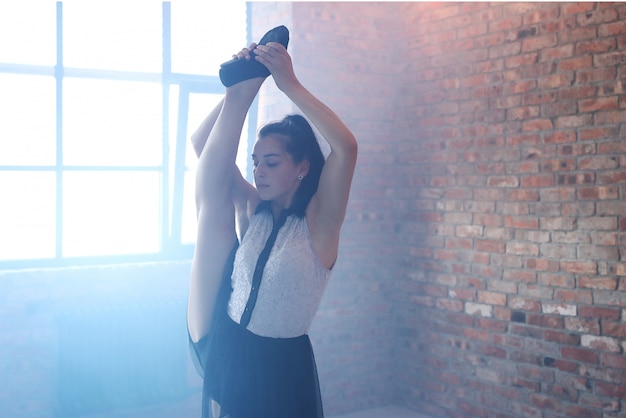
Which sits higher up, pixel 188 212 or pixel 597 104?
pixel 597 104

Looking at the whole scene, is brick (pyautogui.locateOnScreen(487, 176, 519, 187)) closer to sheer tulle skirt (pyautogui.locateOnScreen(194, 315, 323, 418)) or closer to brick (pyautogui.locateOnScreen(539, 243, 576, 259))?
brick (pyautogui.locateOnScreen(539, 243, 576, 259))

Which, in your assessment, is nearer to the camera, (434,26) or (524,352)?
(524,352)

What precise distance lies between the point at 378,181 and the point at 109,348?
6.34ft

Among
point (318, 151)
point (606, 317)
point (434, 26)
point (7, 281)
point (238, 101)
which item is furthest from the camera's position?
point (434, 26)

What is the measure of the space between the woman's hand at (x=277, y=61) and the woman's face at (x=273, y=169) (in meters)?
0.19

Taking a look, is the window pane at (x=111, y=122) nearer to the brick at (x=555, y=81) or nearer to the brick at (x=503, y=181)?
the brick at (x=503, y=181)

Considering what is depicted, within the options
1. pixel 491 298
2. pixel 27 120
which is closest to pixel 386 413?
pixel 491 298

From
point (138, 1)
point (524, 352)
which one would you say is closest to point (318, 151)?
point (524, 352)

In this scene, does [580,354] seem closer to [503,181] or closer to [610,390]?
[610,390]

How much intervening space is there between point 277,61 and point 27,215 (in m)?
2.65

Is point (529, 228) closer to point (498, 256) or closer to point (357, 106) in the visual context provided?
point (498, 256)

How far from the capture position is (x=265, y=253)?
1721mm

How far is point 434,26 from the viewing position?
167 inches

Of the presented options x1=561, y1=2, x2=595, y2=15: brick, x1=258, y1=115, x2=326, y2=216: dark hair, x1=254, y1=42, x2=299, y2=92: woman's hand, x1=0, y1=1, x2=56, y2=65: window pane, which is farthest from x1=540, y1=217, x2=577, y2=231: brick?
x1=0, y1=1, x2=56, y2=65: window pane
